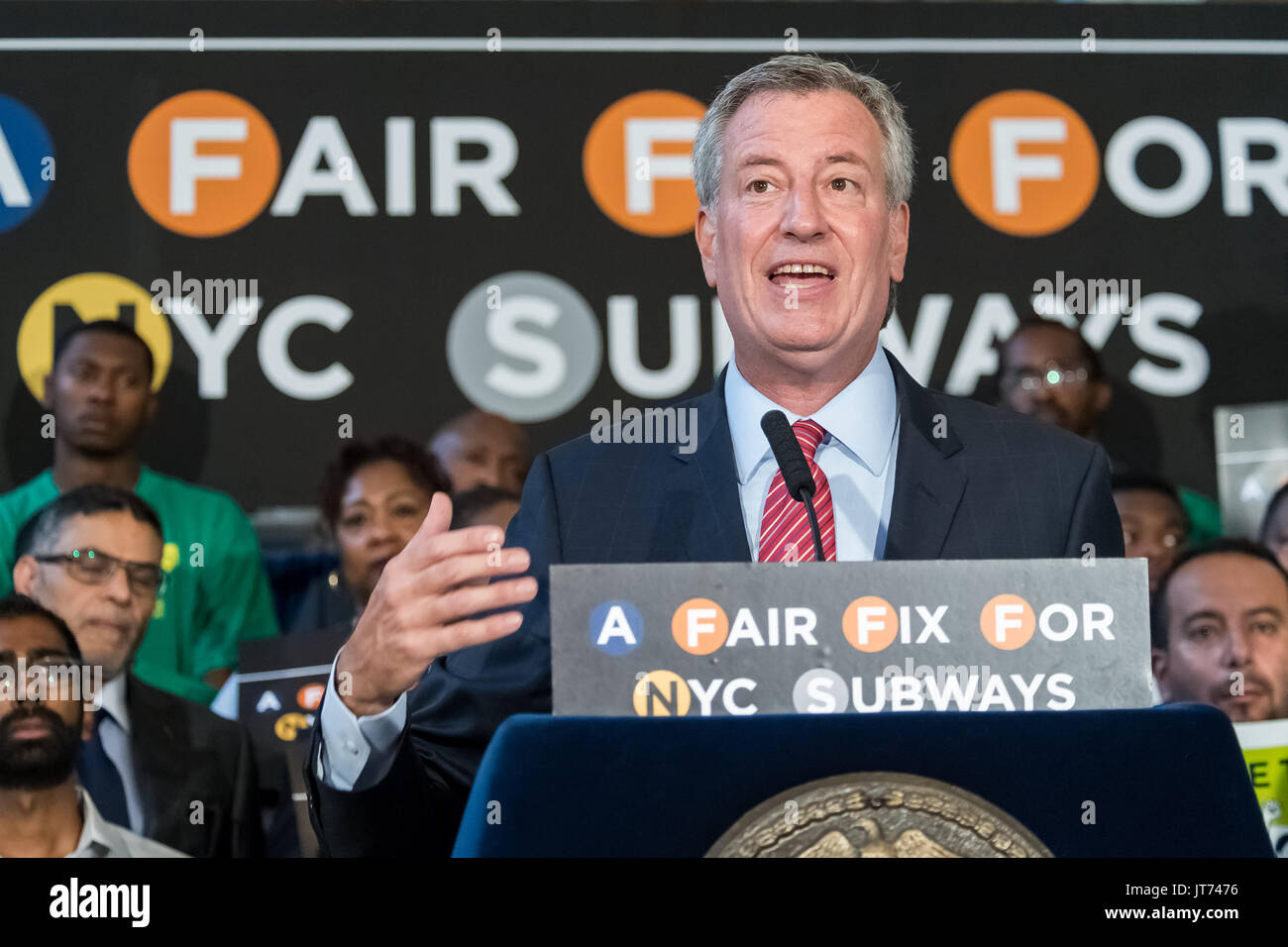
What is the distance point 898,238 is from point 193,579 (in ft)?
5.40

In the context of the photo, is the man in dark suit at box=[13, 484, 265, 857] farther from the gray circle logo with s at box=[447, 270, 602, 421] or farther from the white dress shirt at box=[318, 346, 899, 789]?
the white dress shirt at box=[318, 346, 899, 789]

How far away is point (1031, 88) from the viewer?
3.54 meters

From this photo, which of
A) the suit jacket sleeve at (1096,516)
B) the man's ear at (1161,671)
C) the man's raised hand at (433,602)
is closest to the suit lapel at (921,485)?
the suit jacket sleeve at (1096,516)

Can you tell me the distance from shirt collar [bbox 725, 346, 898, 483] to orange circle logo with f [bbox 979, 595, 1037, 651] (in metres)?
→ 0.45

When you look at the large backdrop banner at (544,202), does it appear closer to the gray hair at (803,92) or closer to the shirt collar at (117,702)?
the shirt collar at (117,702)

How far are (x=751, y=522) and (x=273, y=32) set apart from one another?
7.48 feet

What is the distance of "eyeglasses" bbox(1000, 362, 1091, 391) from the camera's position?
10.1 feet

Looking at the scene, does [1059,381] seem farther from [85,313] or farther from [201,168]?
[85,313]

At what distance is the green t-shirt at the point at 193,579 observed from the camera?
9.52ft

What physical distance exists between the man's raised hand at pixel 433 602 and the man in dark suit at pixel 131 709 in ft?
4.63

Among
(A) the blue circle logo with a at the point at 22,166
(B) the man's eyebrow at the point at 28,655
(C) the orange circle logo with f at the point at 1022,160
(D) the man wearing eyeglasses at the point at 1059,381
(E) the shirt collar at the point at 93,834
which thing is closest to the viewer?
Answer: (E) the shirt collar at the point at 93,834
